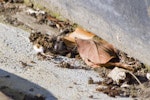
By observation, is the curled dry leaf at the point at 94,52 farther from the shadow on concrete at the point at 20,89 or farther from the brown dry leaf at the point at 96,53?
the shadow on concrete at the point at 20,89

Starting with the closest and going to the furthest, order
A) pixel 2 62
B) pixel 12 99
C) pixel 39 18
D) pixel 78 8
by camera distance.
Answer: pixel 12 99 < pixel 2 62 < pixel 78 8 < pixel 39 18

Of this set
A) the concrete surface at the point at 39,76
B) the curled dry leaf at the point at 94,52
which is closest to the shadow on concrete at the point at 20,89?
the concrete surface at the point at 39,76

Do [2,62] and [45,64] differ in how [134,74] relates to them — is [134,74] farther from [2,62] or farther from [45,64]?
[2,62]

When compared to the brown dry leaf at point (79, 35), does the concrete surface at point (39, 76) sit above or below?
below

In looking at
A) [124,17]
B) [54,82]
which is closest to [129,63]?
[124,17]

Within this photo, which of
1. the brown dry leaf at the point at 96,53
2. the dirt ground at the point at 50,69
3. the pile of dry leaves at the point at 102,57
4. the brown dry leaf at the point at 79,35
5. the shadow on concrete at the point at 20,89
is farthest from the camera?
the brown dry leaf at the point at 79,35

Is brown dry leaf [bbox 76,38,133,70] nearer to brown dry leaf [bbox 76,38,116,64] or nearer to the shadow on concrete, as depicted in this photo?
brown dry leaf [bbox 76,38,116,64]

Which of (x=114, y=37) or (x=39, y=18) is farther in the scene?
(x=39, y=18)
